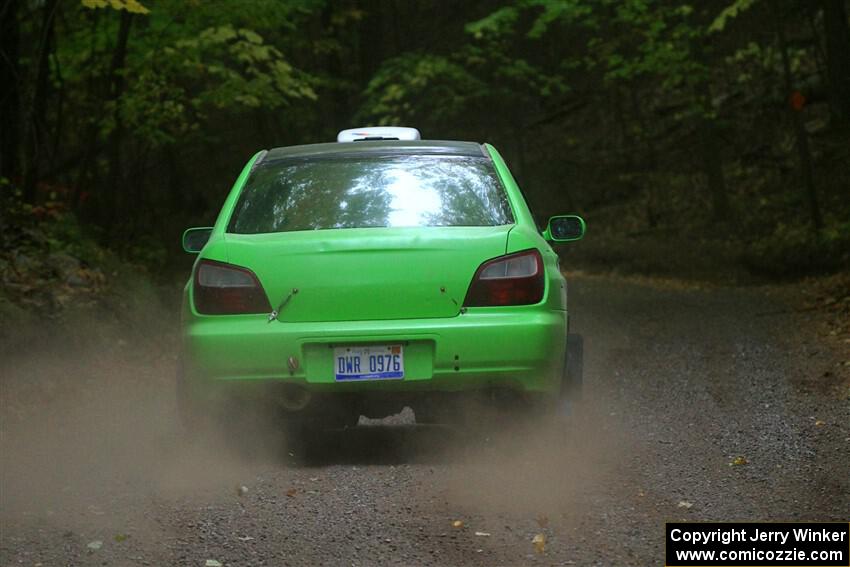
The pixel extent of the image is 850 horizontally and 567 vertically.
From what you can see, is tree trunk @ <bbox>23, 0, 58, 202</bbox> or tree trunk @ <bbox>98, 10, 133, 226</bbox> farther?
tree trunk @ <bbox>98, 10, 133, 226</bbox>

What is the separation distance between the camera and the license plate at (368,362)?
6.29 metres

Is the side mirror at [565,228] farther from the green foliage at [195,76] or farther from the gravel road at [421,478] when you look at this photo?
the green foliage at [195,76]

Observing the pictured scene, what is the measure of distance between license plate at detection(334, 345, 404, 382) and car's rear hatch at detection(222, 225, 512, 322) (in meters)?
0.15

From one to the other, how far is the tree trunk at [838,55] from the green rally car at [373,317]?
16416 millimetres

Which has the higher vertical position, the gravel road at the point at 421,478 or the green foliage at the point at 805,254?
the gravel road at the point at 421,478

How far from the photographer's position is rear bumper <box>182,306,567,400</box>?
6269mm

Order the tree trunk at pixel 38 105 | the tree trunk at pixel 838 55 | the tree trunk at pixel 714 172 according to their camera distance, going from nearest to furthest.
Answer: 1. the tree trunk at pixel 38 105
2. the tree trunk at pixel 838 55
3. the tree trunk at pixel 714 172

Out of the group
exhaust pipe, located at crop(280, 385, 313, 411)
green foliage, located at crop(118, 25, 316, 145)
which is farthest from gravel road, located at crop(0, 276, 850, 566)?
green foliage, located at crop(118, 25, 316, 145)

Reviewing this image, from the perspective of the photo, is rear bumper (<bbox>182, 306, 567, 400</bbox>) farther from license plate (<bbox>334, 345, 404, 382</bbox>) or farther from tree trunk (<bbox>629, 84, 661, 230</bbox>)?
tree trunk (<bbox>629, 84, 661, 230</bbox>)

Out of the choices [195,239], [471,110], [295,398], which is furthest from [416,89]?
[295,398]

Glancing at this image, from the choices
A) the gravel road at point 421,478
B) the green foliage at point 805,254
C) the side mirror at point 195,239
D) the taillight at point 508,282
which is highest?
the side mirror at point 195,239

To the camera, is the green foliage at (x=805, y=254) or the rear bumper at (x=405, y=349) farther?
the green foliage at (x=805, y=254)

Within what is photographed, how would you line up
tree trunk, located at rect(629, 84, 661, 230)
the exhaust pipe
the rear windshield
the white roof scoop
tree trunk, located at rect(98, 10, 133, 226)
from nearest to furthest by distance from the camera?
the exhaust pipe
the rear windshield
the white roof scoop
tree trunk, located at rect(98, 10, 133, 226)
tree trunk, located at rect(629, 84, 661, 230)

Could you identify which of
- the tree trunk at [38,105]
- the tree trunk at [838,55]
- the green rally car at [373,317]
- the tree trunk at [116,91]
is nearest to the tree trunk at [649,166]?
the tree trunk at [838,55]
